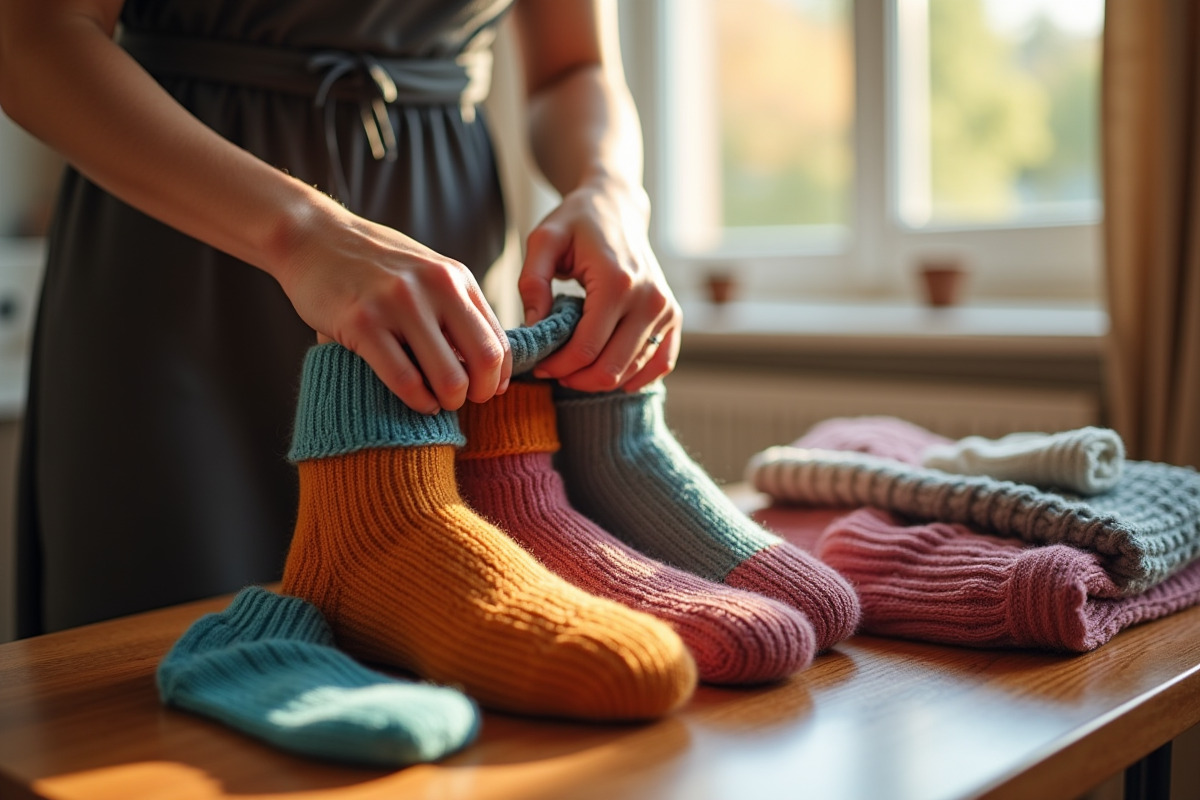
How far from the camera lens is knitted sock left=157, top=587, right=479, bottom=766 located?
0.48 metres

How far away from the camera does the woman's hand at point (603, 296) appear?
0.71m

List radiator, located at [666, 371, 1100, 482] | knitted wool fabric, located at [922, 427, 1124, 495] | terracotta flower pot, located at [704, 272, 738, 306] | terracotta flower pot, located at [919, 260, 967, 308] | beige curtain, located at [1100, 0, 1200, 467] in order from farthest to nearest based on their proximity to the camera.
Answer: terracotta flower pot, located at [704, 272, 738, 306] < terracotta flower pot, located at [919, 260, 967, 308] < radiator, located at [666, 371, 1100, 482] < beige curtain, located at [1100, 0, 1200, 467] < knitted wool fabric, located at [922, 427, 1124, 495]

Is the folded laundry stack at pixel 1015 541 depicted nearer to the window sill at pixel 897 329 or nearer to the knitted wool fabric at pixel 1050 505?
the knitted wool fabric at pixel 1050 505

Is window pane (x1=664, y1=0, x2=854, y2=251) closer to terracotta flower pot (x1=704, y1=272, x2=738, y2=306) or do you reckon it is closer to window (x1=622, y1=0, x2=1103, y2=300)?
window (x1=622, y1=0, x2=1103, y2=300)

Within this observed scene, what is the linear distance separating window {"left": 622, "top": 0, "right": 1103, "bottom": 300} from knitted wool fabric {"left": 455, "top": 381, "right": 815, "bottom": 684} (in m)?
1.36

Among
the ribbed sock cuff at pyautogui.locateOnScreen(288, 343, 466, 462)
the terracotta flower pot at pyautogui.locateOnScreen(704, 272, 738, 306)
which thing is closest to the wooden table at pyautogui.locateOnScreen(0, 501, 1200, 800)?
the ribbed sock cuff at pyautogui.locateOnScreen(288, 343, 466, 462)

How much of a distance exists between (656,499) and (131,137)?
1.30ft

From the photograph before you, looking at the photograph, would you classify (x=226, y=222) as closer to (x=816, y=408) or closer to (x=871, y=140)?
(x=816, y=408)

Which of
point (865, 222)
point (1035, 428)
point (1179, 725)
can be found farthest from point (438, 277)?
point (865, 222)

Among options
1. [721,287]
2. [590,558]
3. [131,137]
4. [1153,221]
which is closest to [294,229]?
[131,137]

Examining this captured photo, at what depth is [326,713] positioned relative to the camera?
50 cm

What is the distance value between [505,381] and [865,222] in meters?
1.54

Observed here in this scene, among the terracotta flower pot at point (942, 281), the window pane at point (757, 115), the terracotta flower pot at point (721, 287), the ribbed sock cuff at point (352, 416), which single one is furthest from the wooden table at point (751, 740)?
the window pane at point (757, 115)

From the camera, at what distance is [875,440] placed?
1004 mm
